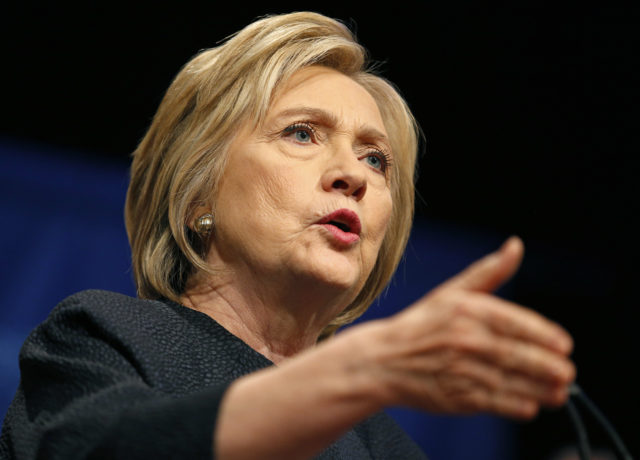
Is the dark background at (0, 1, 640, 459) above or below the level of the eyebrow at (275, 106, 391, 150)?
below

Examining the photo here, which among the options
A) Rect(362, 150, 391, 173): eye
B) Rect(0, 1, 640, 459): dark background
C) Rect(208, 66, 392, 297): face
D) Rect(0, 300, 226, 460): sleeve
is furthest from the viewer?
Rect(0, 1, 640, 459): dark background

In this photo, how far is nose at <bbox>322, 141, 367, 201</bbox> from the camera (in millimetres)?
1457

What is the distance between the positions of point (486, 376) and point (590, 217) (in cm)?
268

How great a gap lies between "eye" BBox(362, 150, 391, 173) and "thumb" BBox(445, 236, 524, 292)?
96 cm

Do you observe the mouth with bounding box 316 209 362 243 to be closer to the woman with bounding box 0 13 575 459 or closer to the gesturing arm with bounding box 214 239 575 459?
the woman with bounding box 0 13 575 459

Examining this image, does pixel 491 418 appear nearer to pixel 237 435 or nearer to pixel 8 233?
pixel 8 233

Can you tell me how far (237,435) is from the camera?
0.78 m

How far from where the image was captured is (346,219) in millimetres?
Result: 1461

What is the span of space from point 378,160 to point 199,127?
0.42 m

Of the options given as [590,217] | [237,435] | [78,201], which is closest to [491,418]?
[590,217]

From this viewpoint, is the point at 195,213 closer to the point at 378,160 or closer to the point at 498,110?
the point at 378,160

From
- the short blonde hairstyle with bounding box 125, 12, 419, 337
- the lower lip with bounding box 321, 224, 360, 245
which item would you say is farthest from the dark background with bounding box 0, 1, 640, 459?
the lower lip with bounding box 321, 224, 360, 245

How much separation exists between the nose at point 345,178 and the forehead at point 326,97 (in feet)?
0.41

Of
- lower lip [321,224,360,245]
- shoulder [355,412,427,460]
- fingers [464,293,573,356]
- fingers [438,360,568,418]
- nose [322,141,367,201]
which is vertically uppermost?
fingers [464,293,573,356]
